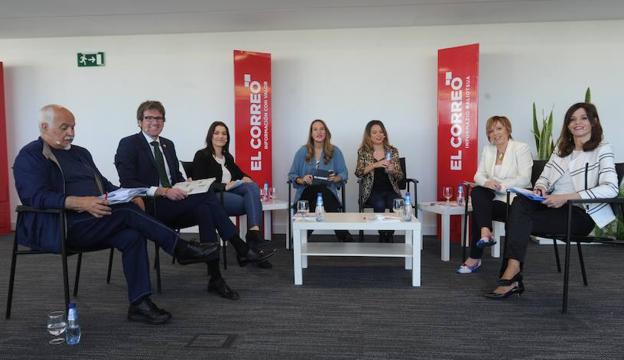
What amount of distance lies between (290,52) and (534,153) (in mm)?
2973

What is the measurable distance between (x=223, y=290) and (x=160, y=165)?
985 millimetres

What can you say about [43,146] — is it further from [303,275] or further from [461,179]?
[461,179]

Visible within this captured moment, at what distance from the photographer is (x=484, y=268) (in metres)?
3.60

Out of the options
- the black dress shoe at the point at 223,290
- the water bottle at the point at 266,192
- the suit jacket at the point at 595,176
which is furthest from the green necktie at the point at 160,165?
the suit jacket at the point at 595,176

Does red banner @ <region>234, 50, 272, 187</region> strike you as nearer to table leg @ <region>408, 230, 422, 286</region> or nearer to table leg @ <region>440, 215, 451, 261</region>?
table leg @ <region>440, 215, 451, 261</region>

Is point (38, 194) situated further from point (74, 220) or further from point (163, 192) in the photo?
point (163, 192)

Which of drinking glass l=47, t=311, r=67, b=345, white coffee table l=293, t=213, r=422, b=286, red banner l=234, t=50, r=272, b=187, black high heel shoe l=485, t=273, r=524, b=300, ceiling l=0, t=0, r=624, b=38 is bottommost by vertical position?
drinking glass l=47, t=311, r=67, b=345

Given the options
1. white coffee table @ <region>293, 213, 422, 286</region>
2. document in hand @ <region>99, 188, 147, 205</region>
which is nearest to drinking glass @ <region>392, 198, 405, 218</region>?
white coffee table @ <region>293, 213, 422, 286</region>

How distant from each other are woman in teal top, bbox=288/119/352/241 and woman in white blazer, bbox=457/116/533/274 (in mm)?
1369

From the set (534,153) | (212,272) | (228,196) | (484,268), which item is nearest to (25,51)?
(228,196)

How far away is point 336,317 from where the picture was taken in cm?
255

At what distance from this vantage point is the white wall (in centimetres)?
498

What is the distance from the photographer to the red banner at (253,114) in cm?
498

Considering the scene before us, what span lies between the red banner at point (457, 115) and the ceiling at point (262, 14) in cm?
47
